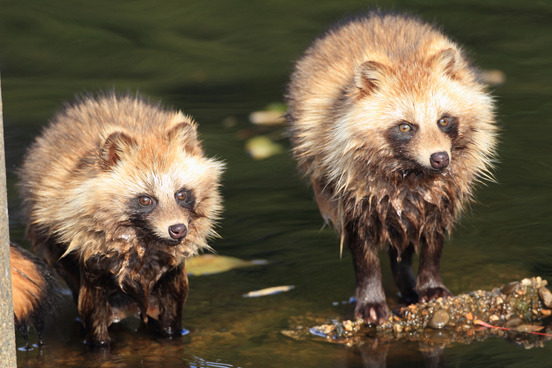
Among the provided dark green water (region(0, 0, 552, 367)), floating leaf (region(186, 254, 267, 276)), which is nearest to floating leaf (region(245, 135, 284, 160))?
dark green water (region(0, 0, 552, 367))

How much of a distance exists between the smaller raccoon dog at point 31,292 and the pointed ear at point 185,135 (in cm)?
104

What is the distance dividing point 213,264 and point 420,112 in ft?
6.33

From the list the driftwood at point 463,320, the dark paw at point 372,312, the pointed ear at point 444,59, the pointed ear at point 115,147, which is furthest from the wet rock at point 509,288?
the pointed ear at point 115,147

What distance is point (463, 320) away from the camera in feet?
19.0

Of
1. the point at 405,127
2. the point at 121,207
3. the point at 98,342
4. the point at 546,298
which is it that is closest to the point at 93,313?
the point at 98,342

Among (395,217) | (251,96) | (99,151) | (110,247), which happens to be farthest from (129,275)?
(251,96)

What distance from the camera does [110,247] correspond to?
18.7 ft

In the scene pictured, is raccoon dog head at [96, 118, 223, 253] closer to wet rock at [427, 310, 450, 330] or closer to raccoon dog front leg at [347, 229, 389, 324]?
raccoon dog front leg at [347, 229, 389, 324]

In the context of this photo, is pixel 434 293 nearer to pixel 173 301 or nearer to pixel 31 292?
pixel 173 301

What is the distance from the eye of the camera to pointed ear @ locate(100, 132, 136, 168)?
18.7ft

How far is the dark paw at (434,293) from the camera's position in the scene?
241 inches

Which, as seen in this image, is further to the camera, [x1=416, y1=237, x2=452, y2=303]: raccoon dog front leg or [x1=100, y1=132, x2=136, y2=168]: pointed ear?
[x1=416, y1=237, x2=452, y2=303]: raccoon dog front leg

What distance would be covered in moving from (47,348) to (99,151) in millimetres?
1171

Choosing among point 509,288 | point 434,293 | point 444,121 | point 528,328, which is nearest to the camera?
point 528,328
